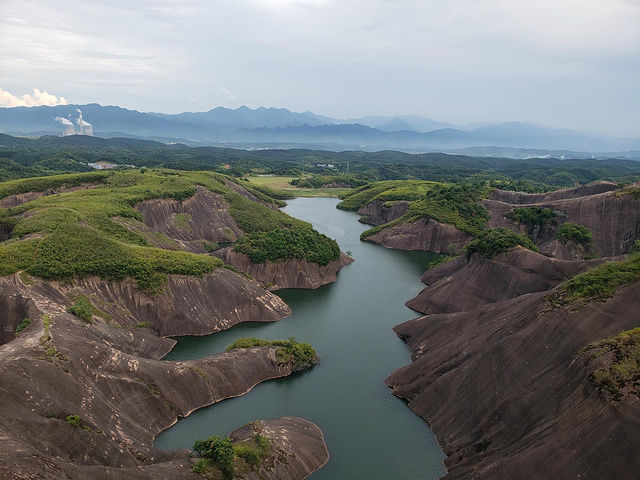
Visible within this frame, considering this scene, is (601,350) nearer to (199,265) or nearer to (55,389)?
(55,389)

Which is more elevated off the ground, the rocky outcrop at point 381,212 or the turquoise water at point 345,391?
the rocky outcrop at point 381,212

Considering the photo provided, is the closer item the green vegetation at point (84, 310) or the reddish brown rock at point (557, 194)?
the green vegetation at point (84, 310)

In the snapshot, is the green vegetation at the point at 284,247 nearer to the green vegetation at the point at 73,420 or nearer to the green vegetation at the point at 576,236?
the green vegetation at the point at 576,236

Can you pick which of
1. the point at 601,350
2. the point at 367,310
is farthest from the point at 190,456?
the point at 367,310

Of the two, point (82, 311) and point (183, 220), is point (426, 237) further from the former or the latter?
point (82, 311)

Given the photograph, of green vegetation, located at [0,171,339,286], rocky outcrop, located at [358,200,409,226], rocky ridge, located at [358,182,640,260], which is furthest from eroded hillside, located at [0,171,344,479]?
rocky outcrop, located at [358,200,409,226]

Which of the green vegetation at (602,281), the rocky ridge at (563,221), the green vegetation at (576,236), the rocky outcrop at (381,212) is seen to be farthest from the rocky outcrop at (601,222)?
the green vegetation at (602,281)
